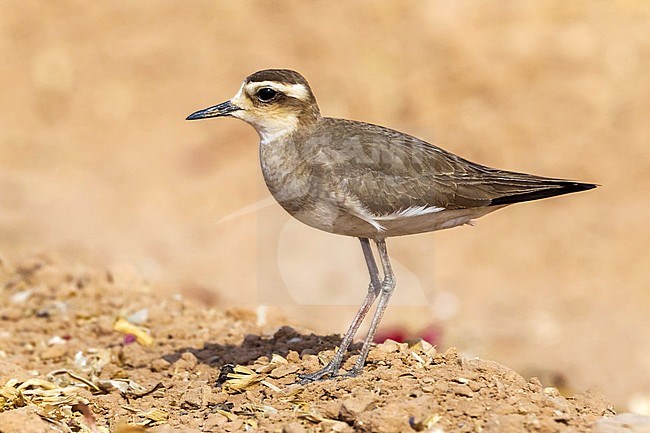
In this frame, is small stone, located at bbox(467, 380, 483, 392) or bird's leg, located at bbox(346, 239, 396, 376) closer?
small stone, located at bbox(467, 380, 483, 392)

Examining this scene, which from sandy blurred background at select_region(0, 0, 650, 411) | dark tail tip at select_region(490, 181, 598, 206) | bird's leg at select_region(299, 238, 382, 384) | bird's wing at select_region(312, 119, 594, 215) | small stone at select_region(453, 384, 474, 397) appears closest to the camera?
small stone at select_region(453, 384, 474, 397)

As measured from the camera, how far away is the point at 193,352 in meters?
7.55

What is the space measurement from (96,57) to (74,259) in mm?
7603

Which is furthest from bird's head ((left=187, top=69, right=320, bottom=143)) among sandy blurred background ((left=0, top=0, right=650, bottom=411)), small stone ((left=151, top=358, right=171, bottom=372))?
sandy blurred background ((left=0, top=0, right=650, bottom=411))

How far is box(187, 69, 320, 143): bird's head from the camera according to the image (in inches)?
269

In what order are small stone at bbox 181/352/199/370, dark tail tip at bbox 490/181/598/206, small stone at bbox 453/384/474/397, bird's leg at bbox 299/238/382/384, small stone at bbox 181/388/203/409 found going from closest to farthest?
small stone at bbox 453/384/474/397
small stone at bbox 181/388/203/409
bird's leg at bbox 299/238/382/384
dark tail tip at bbox 490/181/598/206
small stone at bbox 181/352/199/370

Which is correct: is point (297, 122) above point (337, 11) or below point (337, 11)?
below

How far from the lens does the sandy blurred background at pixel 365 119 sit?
12.0 metres

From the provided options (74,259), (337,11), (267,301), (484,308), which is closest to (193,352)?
(74,259)

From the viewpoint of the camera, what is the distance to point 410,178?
6.71m

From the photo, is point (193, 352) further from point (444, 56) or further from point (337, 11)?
point (337, 11)

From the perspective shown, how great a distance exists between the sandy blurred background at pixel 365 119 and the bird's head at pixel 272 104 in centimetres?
295

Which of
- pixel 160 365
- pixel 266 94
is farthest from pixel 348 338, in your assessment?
pixel 266 94

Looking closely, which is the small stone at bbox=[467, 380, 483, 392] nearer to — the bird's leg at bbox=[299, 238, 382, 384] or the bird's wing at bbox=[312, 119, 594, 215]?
the bird's leg at bbox=[299, 238, 382, 384]
